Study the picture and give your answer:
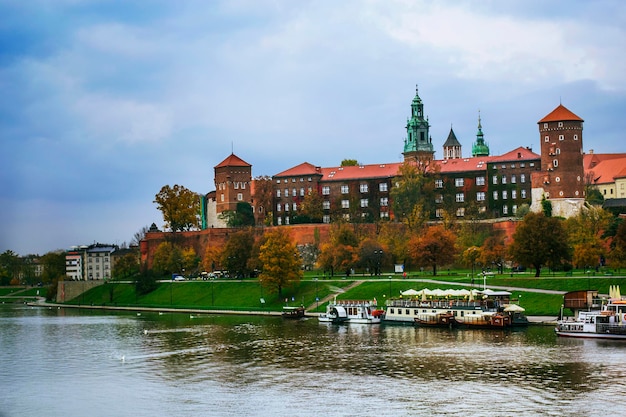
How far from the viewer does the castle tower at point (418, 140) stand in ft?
466

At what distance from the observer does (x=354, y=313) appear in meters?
82.7

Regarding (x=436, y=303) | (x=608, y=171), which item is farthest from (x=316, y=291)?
(x=608, y=171)

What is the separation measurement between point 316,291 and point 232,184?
4979 centimetres

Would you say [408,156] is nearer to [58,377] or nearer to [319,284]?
[319,284]

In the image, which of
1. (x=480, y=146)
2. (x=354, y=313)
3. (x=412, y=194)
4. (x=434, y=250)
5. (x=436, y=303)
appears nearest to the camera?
(x=436, y=303)

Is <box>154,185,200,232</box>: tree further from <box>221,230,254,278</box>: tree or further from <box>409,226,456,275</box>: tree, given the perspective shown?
<box>409,226,456,275</box>: tree

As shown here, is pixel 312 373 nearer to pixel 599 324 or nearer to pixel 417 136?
pixel 599 324

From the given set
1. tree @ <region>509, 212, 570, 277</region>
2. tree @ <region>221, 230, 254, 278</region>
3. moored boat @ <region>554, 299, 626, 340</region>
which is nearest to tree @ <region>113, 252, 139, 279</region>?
tree @ <region>221, 230, 254, 278</region>

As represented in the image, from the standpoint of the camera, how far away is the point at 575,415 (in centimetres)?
4062

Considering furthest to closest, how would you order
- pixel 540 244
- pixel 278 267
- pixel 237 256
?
1. pixel 237 256
2. pixel 278 267
3. pixel 540 244

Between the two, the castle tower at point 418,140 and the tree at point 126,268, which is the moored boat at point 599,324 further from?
the tree at point 126,268

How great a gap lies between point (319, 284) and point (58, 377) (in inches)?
1881

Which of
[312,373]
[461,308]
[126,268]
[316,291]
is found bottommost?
[312,373]

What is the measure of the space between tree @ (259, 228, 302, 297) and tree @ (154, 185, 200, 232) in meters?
40.2
